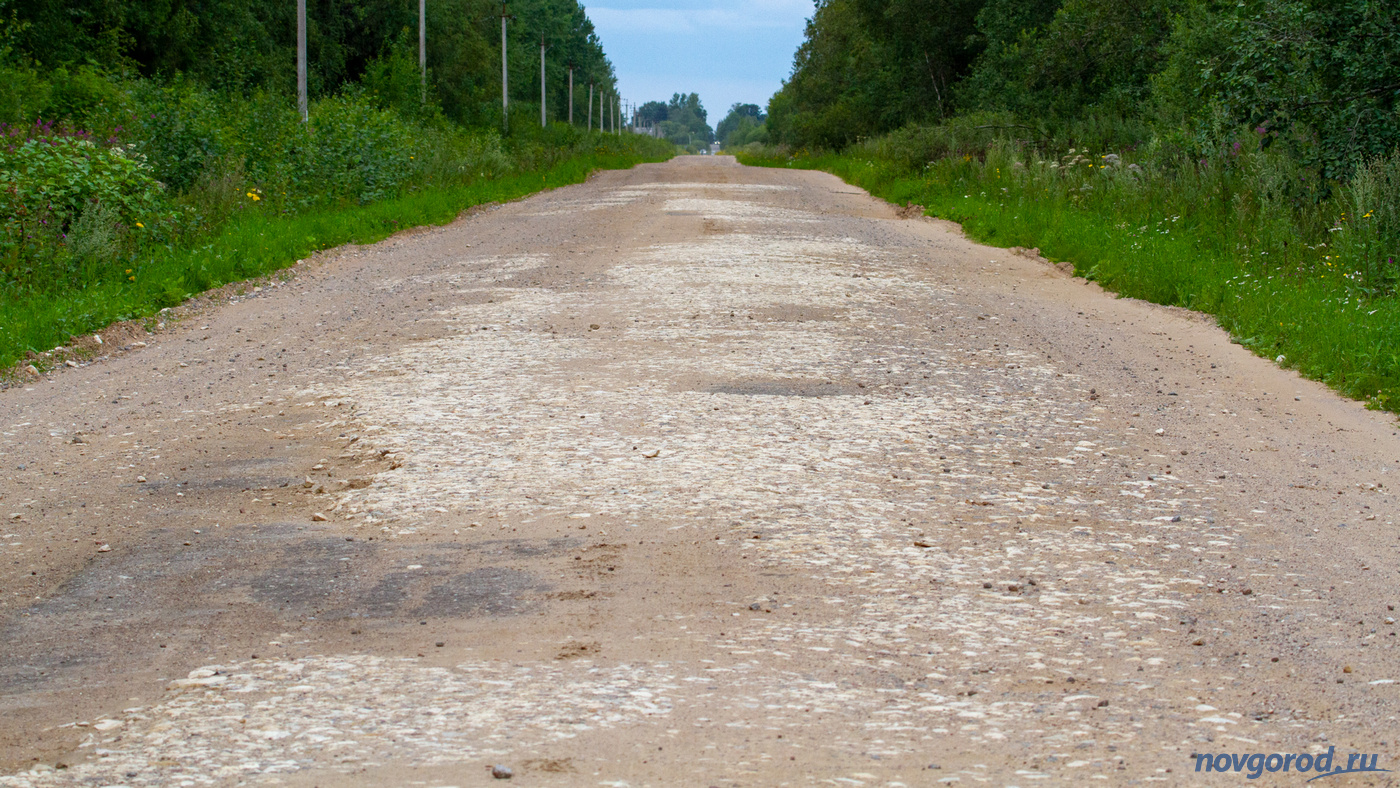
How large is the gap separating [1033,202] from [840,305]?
29.3 feet

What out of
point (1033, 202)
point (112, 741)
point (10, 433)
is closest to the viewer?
point (112, 741)

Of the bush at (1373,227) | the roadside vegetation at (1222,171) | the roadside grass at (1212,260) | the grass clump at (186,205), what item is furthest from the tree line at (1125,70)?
the grass clump at (186,205)

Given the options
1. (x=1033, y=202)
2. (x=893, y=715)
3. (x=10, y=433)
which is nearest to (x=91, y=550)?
(x=10, y=433)

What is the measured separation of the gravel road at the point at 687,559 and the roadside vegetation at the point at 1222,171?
1.09m

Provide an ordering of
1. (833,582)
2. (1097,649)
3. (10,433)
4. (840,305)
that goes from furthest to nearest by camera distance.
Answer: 1. (840,305)
2. (10,433)
3. (833,582)
4. (1097,649)

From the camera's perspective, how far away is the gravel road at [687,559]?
3301 mm

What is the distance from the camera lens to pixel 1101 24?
2655 centimetres

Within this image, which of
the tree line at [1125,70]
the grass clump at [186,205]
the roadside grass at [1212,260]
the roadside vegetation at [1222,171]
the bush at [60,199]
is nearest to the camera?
the roadside grass at [1212,260]

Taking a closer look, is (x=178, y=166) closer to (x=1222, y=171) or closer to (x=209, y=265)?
(x=209, y=265)

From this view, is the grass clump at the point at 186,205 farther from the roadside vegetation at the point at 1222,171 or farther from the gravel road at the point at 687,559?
the roadside vegetation at the point at 1222,171

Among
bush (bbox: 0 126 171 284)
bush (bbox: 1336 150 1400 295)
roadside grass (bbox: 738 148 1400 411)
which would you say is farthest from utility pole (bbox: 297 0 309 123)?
bush (bbox: 1336 150 1400 295)

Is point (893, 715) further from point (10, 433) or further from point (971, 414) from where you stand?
point (10, 433)

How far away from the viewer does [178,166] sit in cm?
1605

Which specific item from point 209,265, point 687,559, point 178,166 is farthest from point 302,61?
point 687,559
